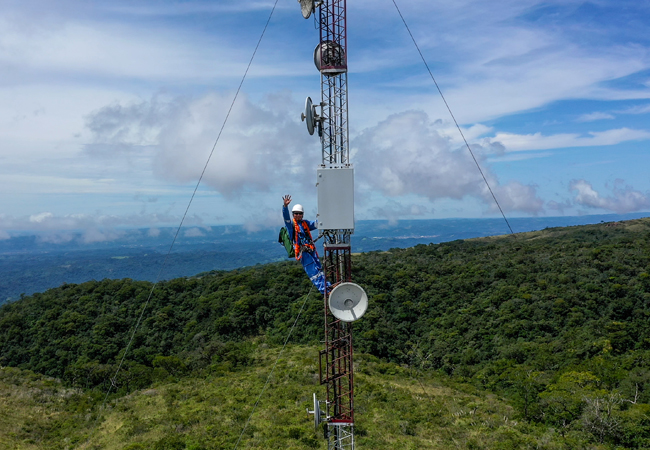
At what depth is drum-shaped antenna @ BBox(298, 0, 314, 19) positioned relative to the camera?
11.0 m

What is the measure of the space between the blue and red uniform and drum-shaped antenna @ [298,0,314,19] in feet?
16.6

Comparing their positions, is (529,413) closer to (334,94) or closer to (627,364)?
(627,364)

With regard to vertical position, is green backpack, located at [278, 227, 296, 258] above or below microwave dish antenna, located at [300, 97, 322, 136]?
below

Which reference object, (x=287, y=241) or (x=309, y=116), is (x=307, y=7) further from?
(x=287, y=241)

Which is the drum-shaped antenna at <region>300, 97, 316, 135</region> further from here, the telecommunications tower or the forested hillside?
the forested hillside

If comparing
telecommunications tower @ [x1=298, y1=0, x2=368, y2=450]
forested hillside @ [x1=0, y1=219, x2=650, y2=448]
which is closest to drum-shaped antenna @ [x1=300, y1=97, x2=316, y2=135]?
telecommunications tower @ [x1=298, y1=0, x2=368, y2=450]

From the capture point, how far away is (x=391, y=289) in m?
41.7

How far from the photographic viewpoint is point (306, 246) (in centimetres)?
1052

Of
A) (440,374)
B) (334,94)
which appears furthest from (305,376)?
(334,94)

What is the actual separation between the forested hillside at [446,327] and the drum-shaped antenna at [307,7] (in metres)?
17.2

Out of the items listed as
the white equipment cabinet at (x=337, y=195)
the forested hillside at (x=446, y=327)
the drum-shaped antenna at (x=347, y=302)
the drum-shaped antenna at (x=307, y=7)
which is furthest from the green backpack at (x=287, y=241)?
the forested hillside at (x=446, y=327)

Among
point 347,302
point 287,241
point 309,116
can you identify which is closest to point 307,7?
point 309,116

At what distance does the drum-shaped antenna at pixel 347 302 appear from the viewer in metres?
9.52

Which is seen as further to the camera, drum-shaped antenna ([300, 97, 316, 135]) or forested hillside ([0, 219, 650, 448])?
forested hillside ([0, 219, 650, 448])
